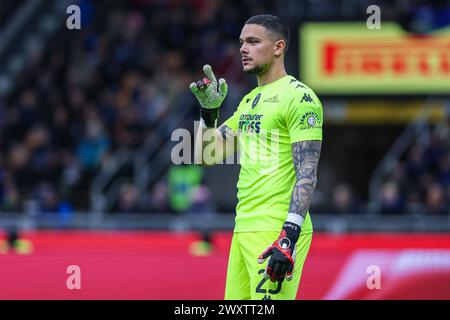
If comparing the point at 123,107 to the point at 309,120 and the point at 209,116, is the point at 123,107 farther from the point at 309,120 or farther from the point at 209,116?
the point at 309,120

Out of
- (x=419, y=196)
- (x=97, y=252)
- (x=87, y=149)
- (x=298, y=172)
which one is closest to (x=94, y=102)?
(x=87, y=149)

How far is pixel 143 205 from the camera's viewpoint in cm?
1734

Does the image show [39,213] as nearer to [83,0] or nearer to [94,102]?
[94,102]

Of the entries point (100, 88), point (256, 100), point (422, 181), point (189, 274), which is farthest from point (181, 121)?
point (256, 100)

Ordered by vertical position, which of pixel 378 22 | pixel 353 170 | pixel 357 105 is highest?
pixel 378 22

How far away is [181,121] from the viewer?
1903cm

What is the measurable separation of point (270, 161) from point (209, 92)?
583 mm

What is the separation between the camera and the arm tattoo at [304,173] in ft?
19.2

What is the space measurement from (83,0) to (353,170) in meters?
6.83

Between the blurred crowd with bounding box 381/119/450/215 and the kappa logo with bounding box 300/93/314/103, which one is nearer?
the kappa logo with bounding box 300/93/314/103

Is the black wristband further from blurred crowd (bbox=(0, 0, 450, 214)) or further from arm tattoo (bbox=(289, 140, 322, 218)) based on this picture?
blurred crowd (bbox=(0, 0, 450, 214))

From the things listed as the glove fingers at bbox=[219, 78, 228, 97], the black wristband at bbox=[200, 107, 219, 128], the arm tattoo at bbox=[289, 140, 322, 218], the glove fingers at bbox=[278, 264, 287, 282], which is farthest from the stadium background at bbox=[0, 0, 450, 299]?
the glove fingers at bbox=[278, 264, 287, 282]

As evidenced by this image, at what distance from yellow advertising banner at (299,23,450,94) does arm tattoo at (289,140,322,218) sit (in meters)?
12.3

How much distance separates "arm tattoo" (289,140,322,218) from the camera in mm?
5848
